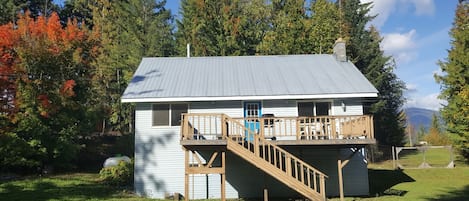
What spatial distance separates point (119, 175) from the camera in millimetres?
17359

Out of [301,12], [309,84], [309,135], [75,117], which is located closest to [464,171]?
[309,84]

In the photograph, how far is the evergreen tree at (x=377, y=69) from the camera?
32156 millimetres

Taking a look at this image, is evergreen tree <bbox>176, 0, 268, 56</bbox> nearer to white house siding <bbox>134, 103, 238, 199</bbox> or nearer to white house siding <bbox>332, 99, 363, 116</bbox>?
white house siding <bbox>332, 99, 363, 116</bbox>

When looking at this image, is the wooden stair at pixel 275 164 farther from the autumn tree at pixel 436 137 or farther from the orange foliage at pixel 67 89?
the autumn tree at pixel 436 137

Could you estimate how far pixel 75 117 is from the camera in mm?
21078

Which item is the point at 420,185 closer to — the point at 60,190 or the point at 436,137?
the point at 60,190

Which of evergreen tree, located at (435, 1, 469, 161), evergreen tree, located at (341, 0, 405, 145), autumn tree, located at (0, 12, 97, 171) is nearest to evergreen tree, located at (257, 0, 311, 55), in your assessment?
evergreen tree, located at (341, 0, 405, 145)

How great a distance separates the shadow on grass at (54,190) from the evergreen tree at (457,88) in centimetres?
2187

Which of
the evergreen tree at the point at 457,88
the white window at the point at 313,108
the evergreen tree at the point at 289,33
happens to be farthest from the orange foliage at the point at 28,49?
the evergreen tree at the point at 457,88

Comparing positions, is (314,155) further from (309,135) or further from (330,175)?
(309,135)

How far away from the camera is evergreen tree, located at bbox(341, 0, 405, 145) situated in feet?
105

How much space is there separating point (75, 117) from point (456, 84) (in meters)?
25.3

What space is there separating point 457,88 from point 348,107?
1488 cm

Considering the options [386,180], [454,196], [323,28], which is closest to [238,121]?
[454,196]
